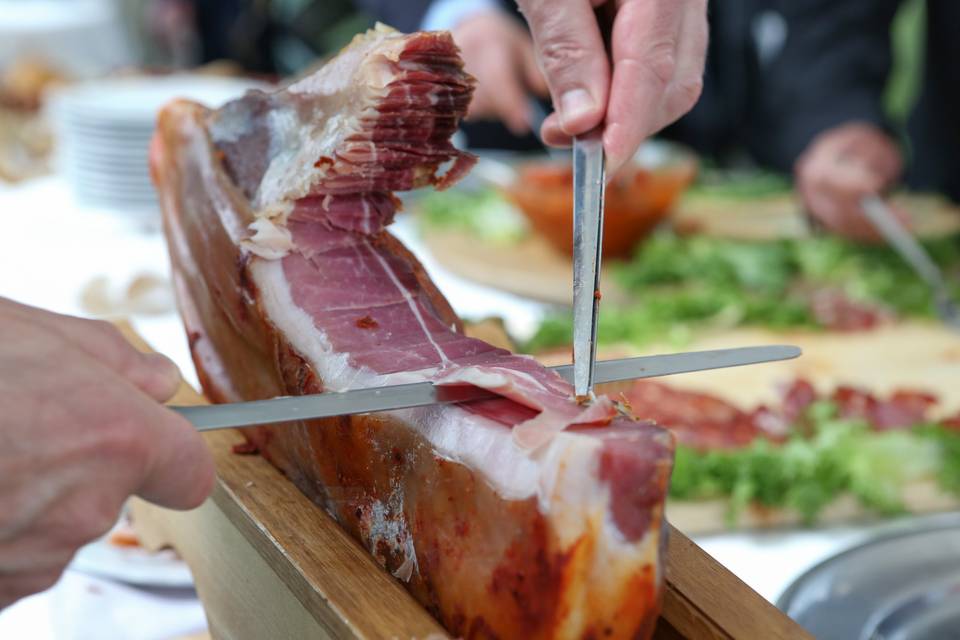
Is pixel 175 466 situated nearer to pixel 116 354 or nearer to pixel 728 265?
pixel 116 354

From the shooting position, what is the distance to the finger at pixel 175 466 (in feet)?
2.57

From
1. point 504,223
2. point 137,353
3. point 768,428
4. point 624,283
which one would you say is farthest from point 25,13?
point 137,353

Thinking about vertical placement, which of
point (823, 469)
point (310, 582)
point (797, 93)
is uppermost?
point (797, 93)

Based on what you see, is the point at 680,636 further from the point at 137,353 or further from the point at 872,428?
the point at 872,428

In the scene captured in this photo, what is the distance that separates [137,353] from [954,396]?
2.03 meters

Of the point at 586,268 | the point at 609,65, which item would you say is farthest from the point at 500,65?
the point at 586,268

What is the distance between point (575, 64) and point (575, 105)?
60 mm

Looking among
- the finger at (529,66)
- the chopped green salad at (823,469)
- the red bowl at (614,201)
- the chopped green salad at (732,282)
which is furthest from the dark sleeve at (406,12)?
the chopped green salad at (823,469)

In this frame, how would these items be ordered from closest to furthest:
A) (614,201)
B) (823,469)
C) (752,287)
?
(823,469) < (752,287) < (614,201)

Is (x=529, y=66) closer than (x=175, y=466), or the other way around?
(x=175, y=466)

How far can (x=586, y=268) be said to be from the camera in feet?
3.51

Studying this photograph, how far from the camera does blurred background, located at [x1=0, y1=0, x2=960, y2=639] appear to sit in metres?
1.60

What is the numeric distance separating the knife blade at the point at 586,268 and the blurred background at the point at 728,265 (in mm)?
515

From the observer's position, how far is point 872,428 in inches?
79.1
